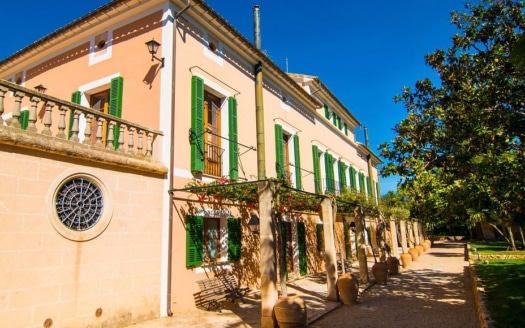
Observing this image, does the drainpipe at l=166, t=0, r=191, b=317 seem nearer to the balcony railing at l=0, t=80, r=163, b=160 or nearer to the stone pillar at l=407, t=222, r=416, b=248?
the balcony railing at l=0, t=80, r=163, b=160

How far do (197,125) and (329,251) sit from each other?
4.92 meters

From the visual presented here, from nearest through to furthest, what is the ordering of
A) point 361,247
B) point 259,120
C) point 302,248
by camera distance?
point 259,120 → point 361,247 → point 302,248

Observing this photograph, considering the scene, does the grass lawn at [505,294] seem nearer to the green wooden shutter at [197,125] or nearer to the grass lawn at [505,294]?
the grass lawn at [505,294]

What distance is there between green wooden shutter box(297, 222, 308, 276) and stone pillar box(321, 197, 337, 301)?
3881 millimetres

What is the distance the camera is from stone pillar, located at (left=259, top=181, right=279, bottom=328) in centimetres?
673

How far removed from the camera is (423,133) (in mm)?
8633

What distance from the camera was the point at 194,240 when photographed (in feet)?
28.4

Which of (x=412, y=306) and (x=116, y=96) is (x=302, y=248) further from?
(x=116, y=96)

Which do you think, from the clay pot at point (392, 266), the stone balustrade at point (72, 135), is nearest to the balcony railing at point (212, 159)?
the stone balustrade at point (72, 135)

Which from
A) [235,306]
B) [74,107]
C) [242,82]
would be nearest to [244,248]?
[235,306]

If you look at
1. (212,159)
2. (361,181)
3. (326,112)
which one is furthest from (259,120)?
(361,181)

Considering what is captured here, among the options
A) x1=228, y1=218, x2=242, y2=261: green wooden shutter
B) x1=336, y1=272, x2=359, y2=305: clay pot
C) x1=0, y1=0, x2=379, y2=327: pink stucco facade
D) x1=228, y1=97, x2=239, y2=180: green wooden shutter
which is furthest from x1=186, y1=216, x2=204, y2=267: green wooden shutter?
x1=336, y1=272, x2=359, y2=305: clay pot

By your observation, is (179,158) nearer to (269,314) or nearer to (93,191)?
(93,191)

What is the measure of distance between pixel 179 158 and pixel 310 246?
27.7 feet
